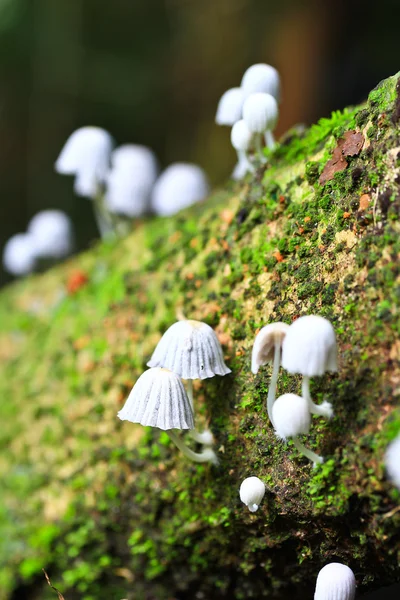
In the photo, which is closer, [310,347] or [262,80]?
[310,347]

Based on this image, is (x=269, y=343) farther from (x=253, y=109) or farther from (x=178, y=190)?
(x=178, y=190)

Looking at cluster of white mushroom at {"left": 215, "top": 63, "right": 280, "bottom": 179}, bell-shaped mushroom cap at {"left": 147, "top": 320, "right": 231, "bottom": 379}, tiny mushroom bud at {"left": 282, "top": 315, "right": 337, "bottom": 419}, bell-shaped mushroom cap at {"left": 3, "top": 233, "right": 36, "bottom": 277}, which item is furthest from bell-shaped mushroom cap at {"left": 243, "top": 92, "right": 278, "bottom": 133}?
bell-shaped mushroom cap at {"left": 3, "top": 233, "right": 36, "bottom": 277}


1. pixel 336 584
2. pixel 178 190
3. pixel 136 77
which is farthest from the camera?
pixel 136 77

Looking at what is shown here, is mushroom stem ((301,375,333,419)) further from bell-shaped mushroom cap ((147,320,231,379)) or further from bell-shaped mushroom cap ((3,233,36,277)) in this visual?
bell-shaped mushroom cap ((3,233,36,277))

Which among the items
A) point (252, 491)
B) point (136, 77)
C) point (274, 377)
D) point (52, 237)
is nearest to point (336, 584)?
point (252, 491)

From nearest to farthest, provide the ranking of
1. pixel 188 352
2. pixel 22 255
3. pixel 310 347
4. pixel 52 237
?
pixel 310 347, pixel 188 352, pixel 52 237, pixel 22 255

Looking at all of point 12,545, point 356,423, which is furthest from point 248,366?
point 12,545
